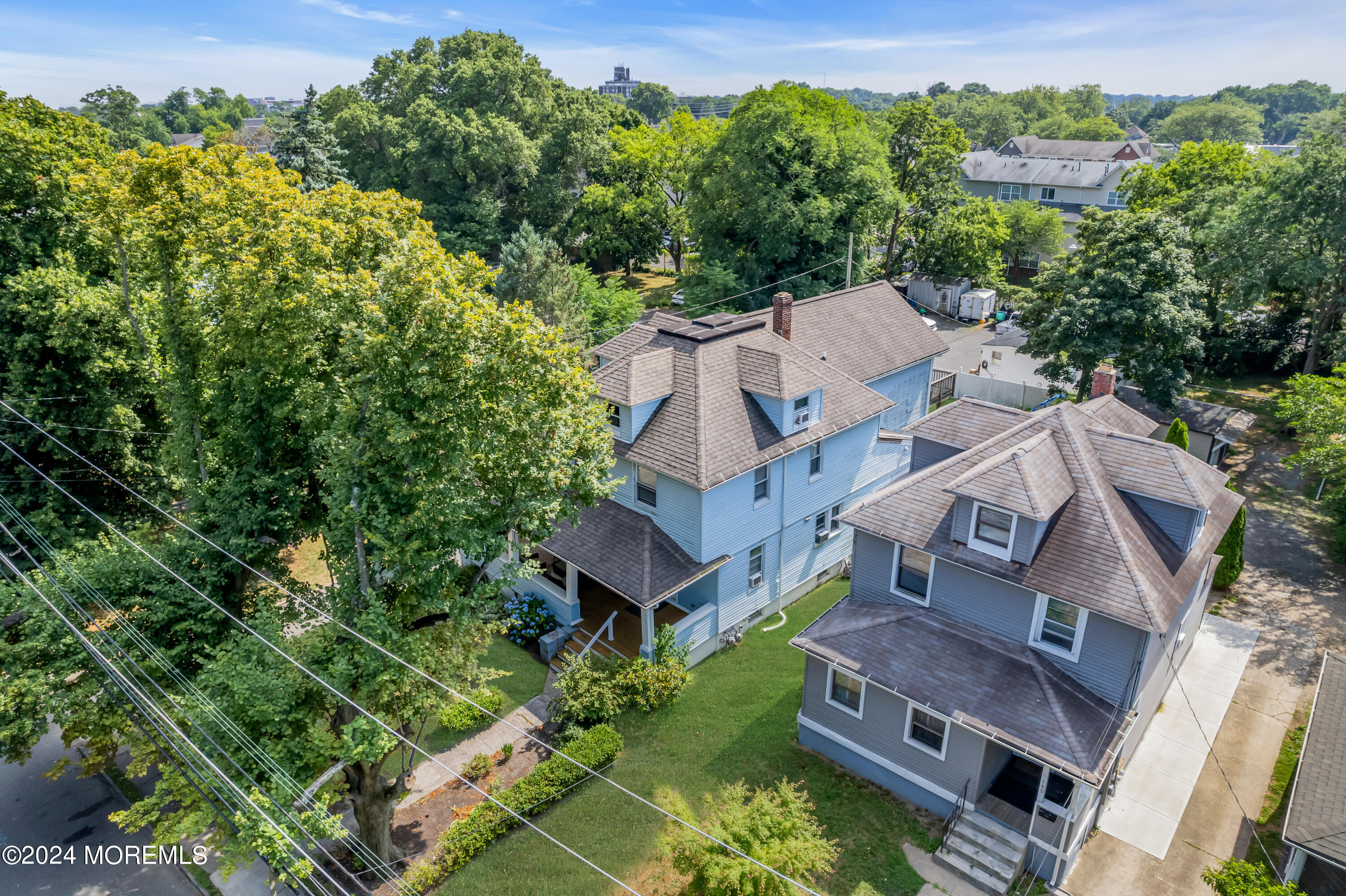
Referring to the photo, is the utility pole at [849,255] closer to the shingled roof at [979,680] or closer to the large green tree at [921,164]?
the large green tree at [921,164]

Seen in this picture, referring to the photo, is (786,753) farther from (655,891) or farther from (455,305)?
(455,305)

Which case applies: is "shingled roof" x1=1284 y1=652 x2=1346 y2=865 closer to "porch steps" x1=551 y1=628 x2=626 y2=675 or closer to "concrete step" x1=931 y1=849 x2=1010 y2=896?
"concrete step" x1=931 y1=849 x2=1010 y2=896

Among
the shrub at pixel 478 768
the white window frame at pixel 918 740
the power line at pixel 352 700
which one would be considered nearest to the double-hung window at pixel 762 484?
the white window frame at pixel 918 740

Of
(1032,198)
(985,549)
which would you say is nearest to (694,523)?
(985,549)

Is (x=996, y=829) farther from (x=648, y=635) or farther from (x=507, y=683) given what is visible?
(x=507, y=683)

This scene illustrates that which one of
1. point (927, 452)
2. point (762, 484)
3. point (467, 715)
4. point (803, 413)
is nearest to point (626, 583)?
point (762, 484)

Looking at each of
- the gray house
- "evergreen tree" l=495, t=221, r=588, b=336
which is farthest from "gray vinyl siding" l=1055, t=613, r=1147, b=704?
"evergreen tree" l=495, t=221, r=588, b=336
